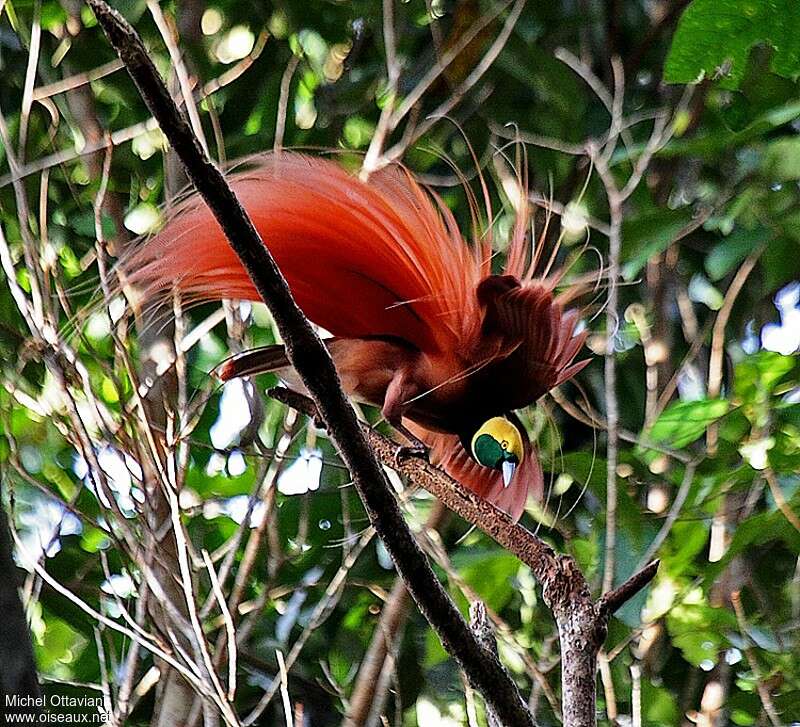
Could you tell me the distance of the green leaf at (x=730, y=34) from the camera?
83 cm

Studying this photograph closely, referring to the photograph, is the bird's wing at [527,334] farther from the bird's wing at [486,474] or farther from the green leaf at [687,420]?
the green leaf at [687,420]

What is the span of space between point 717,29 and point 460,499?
0.42 meters

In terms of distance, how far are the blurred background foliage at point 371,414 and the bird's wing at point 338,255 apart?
25cm

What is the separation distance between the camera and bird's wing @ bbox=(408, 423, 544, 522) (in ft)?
3.91

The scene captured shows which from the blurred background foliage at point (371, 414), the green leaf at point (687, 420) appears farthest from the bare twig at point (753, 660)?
the green leaf at point (687, 420)

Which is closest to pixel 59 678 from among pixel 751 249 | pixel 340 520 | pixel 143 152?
pixel 340 520

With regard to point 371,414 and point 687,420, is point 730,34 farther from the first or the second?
point 371,414

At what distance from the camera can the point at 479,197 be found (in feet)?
6.67

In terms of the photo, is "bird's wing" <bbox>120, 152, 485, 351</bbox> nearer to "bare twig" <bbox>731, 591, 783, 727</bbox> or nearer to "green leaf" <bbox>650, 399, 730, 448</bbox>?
"green leaf" <bbox>650, 399, 730, 448</bbox>

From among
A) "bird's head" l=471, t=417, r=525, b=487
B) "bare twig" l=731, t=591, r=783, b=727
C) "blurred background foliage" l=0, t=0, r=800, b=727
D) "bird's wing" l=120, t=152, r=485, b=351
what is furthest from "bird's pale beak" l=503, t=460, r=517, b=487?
"bare twig" l=731, t=591, r=783, b=727

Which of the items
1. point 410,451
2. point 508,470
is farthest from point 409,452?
point 508,470

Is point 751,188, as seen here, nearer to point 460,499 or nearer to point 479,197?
point 479,197

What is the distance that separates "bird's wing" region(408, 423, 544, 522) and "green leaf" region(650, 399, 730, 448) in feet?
0.82

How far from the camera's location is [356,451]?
699mm
